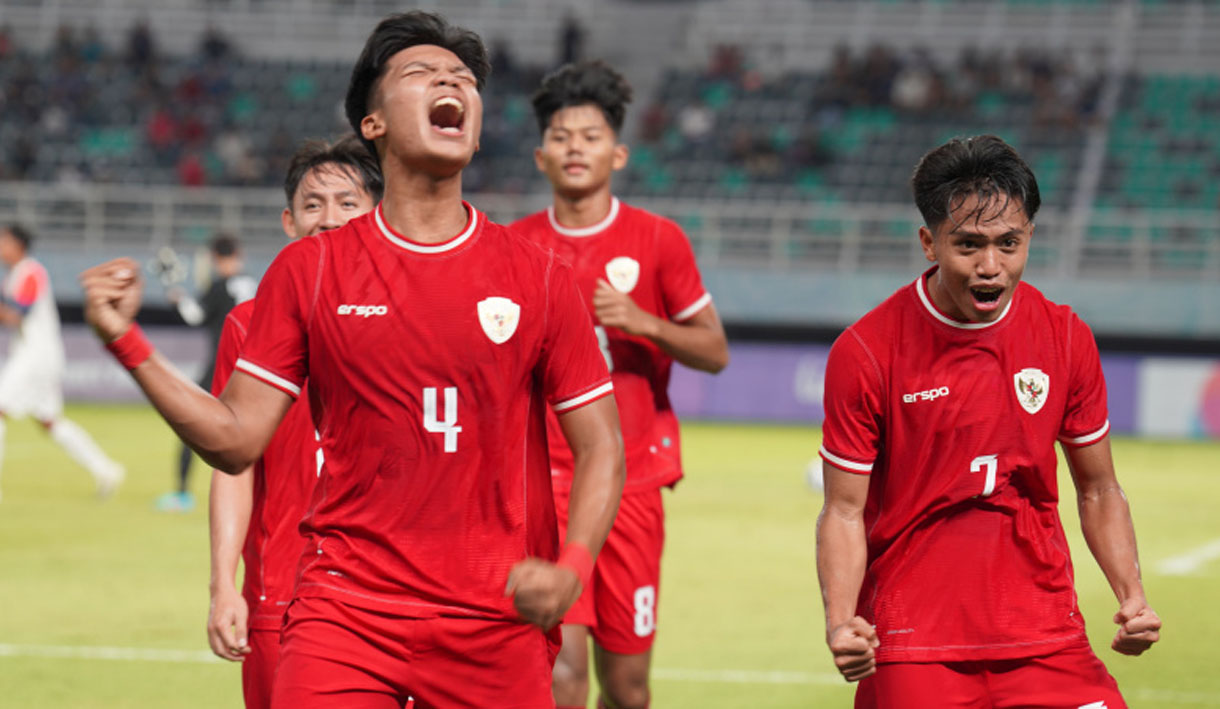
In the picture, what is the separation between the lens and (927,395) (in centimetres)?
437

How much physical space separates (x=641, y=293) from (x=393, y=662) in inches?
130

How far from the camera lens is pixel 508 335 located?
3834mm

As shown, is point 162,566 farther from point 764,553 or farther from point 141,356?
point 141,356

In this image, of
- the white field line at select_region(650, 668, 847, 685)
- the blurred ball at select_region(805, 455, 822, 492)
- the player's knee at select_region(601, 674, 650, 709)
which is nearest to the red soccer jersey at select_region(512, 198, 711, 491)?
the player's knee at select_region(601, 674, 650, 709)

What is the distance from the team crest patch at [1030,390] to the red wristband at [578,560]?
1.40 metres

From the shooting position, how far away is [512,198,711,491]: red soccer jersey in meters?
6.73

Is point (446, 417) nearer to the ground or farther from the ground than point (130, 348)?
nearer to the ground

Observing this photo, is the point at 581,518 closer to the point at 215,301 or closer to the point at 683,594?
the point at 683,594

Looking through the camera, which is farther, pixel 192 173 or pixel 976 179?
pixel 192 173

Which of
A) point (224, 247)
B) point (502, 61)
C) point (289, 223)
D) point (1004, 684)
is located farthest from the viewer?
point (502, 61)

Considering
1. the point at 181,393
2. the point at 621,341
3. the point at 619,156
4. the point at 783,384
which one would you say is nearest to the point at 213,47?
the point at 783,384

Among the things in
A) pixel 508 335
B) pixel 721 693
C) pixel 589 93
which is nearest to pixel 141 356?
pixel 508 335

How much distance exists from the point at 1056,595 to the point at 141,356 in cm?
245

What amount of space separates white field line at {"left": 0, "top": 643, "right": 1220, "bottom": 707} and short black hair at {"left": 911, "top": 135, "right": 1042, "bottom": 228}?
4.52 metres
